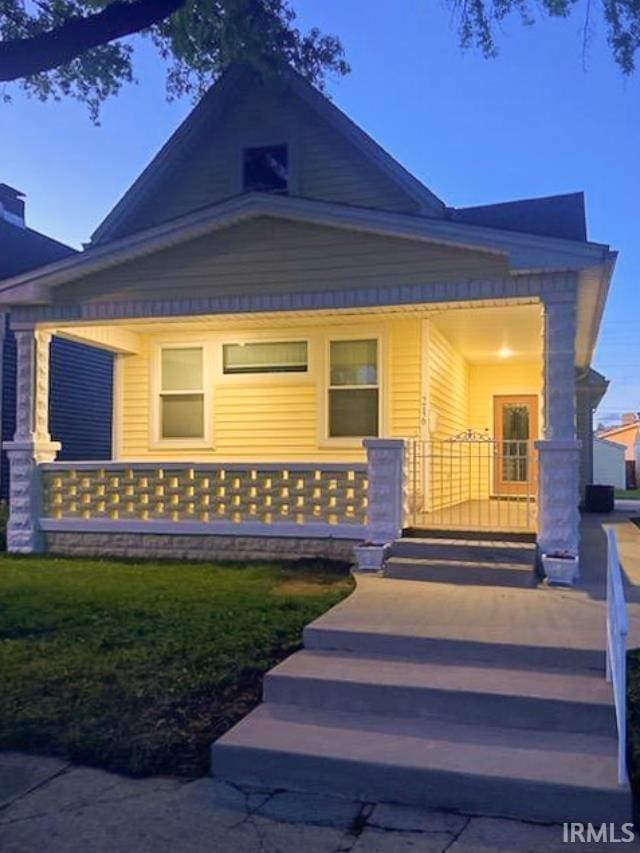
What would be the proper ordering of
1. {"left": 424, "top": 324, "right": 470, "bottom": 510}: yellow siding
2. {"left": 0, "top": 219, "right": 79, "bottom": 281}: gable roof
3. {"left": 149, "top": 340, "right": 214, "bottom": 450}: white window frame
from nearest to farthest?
{"left": 424, "top": 324, "right": 470, "bottom": 510}: yellow siding
{"left": 149, "top": 340, "right": 214, "bottom": 450}: white window frame
{"left": 0, "top": 219, "right": 79, "bottom": 281}: gable roof

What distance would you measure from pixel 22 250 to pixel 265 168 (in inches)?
231

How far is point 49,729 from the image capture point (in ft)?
15.0

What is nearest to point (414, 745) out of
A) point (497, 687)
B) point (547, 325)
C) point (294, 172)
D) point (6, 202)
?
point (497, 687)

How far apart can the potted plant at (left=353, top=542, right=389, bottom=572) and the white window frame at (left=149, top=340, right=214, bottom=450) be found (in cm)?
412

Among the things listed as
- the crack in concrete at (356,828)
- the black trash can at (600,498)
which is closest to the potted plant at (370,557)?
the crack in concrete at (356,828)

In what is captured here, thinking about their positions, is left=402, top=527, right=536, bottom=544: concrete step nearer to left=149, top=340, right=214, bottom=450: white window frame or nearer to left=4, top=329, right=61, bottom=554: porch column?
left=149, top=340, right=214, bottom=450: white window frame

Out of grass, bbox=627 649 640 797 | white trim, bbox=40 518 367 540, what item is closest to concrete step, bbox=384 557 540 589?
white trim, bbox=40 518 367 540

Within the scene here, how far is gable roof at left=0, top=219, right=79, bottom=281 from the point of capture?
1466cm

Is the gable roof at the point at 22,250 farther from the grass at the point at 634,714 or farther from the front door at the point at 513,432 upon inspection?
the grass at the point at 634,714

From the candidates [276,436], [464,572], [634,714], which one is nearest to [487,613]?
[464,572]

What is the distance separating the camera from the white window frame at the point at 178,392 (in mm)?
11734

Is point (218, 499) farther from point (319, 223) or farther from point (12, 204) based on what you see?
point (12, 204)

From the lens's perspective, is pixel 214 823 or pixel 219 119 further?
pixel 219 119

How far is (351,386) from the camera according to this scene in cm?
1109
